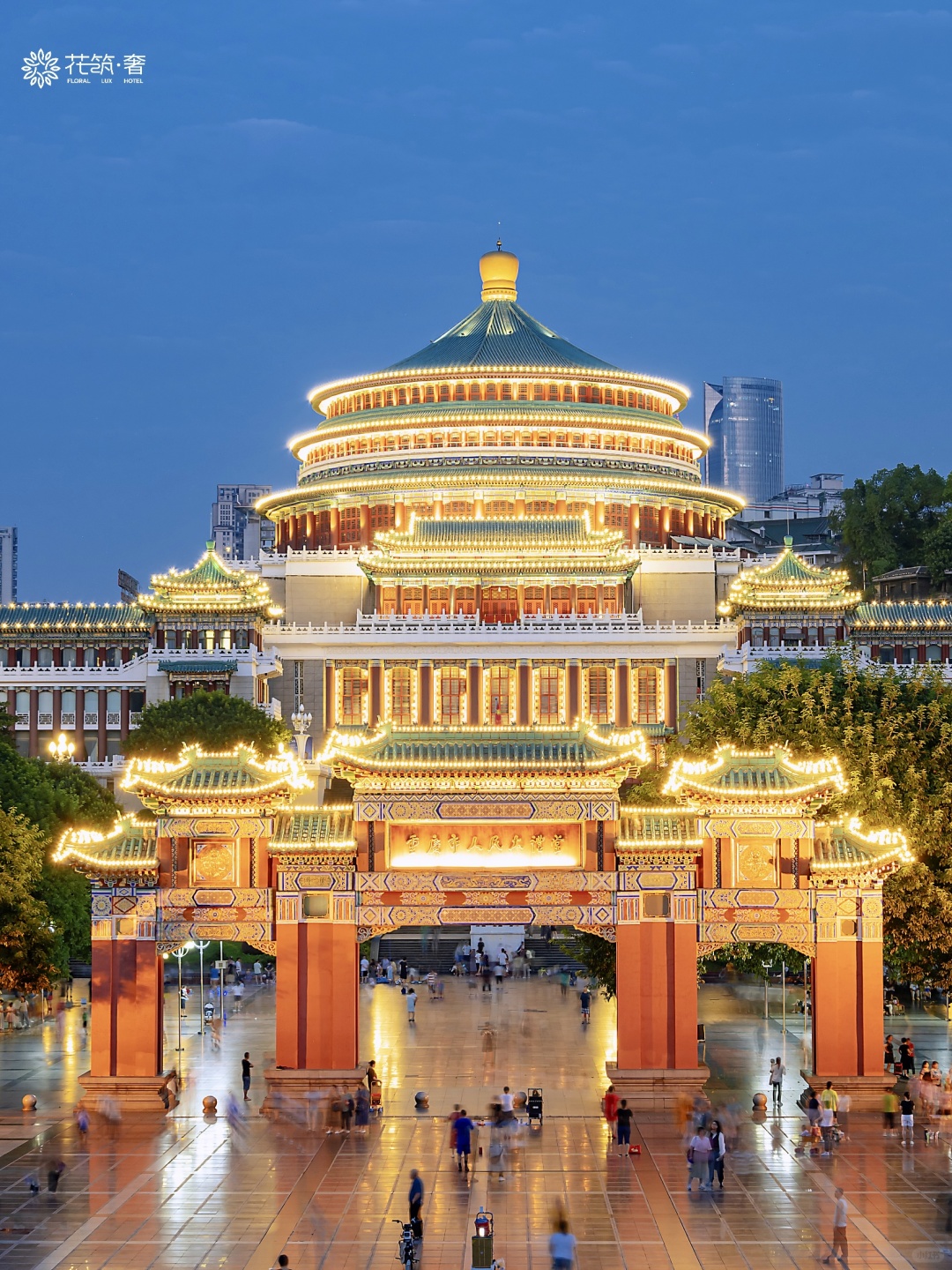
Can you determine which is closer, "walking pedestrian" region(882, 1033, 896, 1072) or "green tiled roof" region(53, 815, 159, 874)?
"green tiled roof" region(53, 815, 159, 874)

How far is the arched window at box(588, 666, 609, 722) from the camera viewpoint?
8225 centimetres

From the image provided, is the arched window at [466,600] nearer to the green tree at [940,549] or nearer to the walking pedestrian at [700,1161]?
the green tree at [940,549]

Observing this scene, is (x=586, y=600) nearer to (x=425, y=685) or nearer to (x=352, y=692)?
(x=425, y=685)

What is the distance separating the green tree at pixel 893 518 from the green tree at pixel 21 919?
69.9 meters

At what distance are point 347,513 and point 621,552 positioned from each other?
16427 mm

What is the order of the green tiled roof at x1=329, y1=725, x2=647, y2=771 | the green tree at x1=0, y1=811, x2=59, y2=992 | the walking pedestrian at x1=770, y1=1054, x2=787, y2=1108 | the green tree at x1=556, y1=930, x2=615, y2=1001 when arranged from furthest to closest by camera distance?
the green tree at x1=556, y1=930, x2=615, y2=1001 < the green tree at x1=0, y1=811, x2=59, y2=992 < the green tiled roof at x1=329, y1=725, x2=647, y2=771 < the walking pedestrian at x1=770, y1=1054, x2=787, y2=1108

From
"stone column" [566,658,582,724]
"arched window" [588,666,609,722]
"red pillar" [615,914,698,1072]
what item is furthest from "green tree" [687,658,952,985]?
"arched window" [588,666,609,722]

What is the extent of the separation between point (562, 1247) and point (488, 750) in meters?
15.4

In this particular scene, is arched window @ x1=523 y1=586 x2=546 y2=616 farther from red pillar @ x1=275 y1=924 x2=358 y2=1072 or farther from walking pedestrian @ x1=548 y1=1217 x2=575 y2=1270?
walking pedestrian @ x1=548 y1=1217 x2=575 y2=1270

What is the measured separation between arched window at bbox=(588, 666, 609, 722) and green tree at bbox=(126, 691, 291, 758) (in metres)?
16.9

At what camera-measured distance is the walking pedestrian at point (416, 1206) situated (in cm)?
2686

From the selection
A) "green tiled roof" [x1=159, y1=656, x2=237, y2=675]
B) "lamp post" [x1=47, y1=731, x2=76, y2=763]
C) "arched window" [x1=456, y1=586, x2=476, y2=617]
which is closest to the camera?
"lamp post" [x1=47, y1=731, x2=76, y2=763]

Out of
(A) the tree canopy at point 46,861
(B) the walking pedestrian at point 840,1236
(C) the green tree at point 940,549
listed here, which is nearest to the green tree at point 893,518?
(C) the green tree at point 940,549

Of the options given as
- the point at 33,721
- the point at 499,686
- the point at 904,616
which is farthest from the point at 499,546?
the point at 33,721
